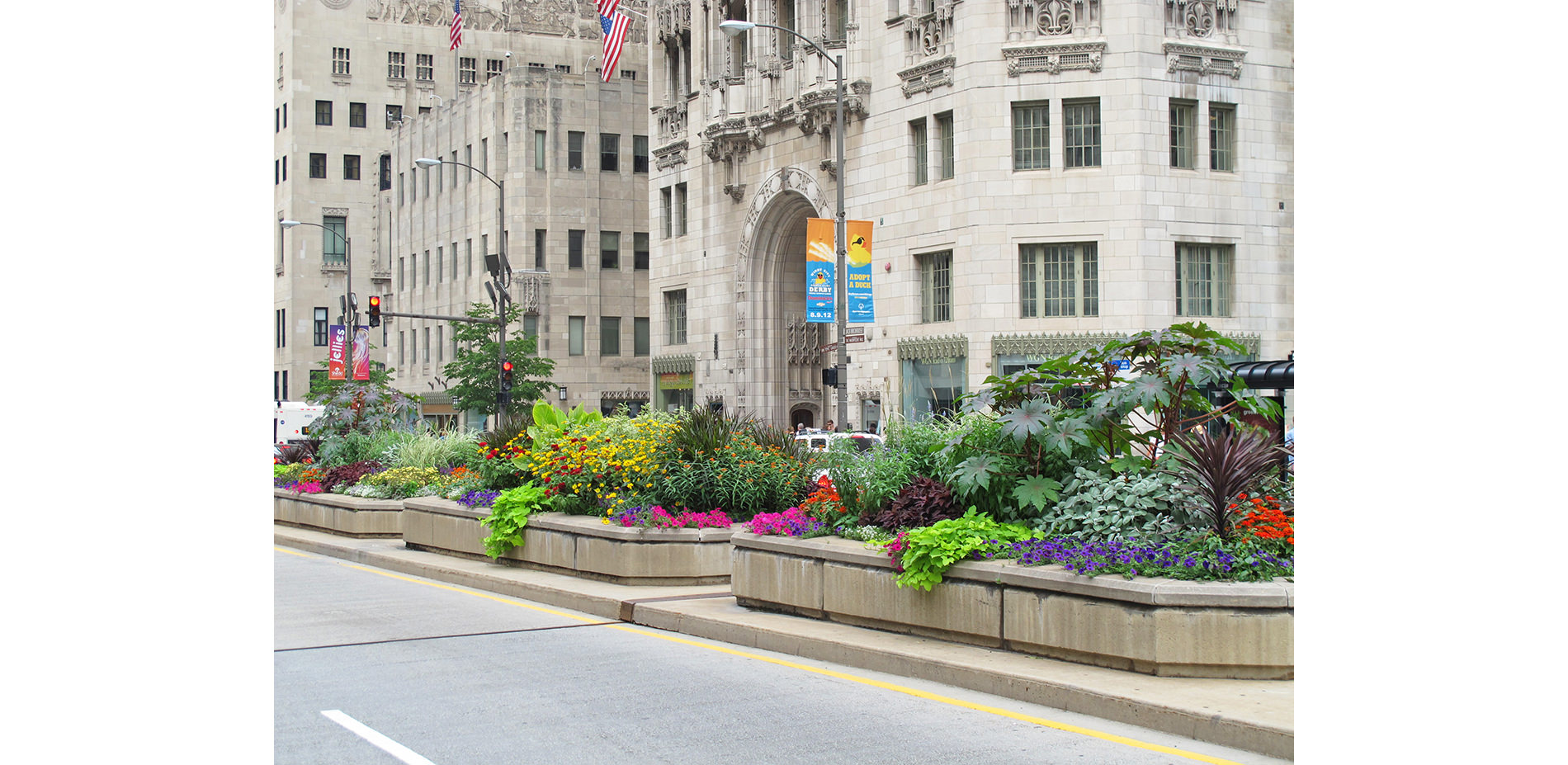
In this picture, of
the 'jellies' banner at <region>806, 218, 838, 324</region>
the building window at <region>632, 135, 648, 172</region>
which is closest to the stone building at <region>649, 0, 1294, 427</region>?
the 'jellies' banner at <region>806, 218, 838, 324</region>

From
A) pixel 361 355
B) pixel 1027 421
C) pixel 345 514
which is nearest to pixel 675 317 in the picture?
pixel 361 355

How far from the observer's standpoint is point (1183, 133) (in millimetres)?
39625

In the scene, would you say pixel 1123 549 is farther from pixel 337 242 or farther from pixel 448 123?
pixel 337 242

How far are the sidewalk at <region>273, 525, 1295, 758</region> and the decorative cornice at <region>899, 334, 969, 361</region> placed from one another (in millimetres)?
25024

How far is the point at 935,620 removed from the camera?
433 inches

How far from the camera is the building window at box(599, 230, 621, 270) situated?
67.3 meters

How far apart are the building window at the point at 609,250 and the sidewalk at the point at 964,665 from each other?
51453mm

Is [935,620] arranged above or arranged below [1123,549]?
below

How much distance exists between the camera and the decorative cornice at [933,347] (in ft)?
132

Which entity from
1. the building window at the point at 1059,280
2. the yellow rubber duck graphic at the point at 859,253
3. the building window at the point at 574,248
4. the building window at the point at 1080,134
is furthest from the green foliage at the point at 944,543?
the building window at the point at 574,248

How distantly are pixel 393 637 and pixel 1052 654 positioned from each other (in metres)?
6.24
